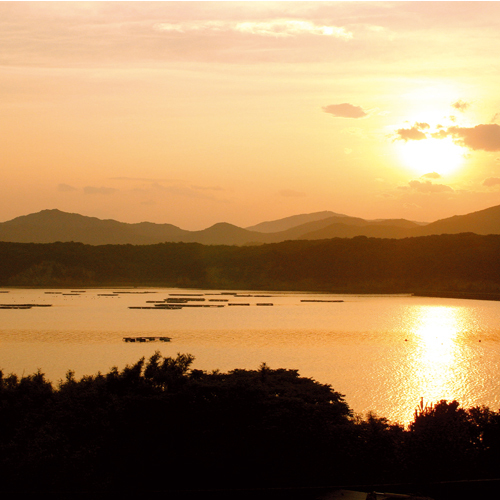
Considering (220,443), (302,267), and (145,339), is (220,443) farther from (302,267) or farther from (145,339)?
(302,267)

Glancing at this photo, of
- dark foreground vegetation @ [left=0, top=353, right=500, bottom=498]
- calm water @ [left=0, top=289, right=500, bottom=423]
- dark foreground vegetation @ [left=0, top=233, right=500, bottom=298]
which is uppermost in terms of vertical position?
dark foreground vegetation @ [left=0, top=233, right=500, bottom=298]

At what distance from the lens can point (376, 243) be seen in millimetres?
186250

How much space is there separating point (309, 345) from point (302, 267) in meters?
128

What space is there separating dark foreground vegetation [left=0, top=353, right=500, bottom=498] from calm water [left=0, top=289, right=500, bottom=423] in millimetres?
10932

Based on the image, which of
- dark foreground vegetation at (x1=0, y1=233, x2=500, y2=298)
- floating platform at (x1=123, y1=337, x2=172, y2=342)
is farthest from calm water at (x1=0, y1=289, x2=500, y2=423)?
dark foreground vegetation at (x1=0, y1=233, x2=500, y2=298)

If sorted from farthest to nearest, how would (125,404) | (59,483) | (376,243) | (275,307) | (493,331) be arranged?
1. (376,243)
2. (275,307)
3. (493,331)
4. (125,404)
5. (59,483)

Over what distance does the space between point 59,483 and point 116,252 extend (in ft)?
625

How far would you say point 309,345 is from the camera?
5300 centimetres

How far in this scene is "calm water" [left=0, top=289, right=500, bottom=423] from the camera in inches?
1382

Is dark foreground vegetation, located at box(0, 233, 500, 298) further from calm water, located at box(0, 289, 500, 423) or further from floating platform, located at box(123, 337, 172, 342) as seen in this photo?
floating platform, located at box(123, 337, 172, 342)

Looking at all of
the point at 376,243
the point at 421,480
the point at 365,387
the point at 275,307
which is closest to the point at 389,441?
the point at 421,480

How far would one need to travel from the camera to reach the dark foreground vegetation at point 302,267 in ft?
514

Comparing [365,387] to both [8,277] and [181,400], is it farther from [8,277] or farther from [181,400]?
[8,277]

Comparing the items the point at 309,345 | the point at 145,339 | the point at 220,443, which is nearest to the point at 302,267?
the point at 309,345
